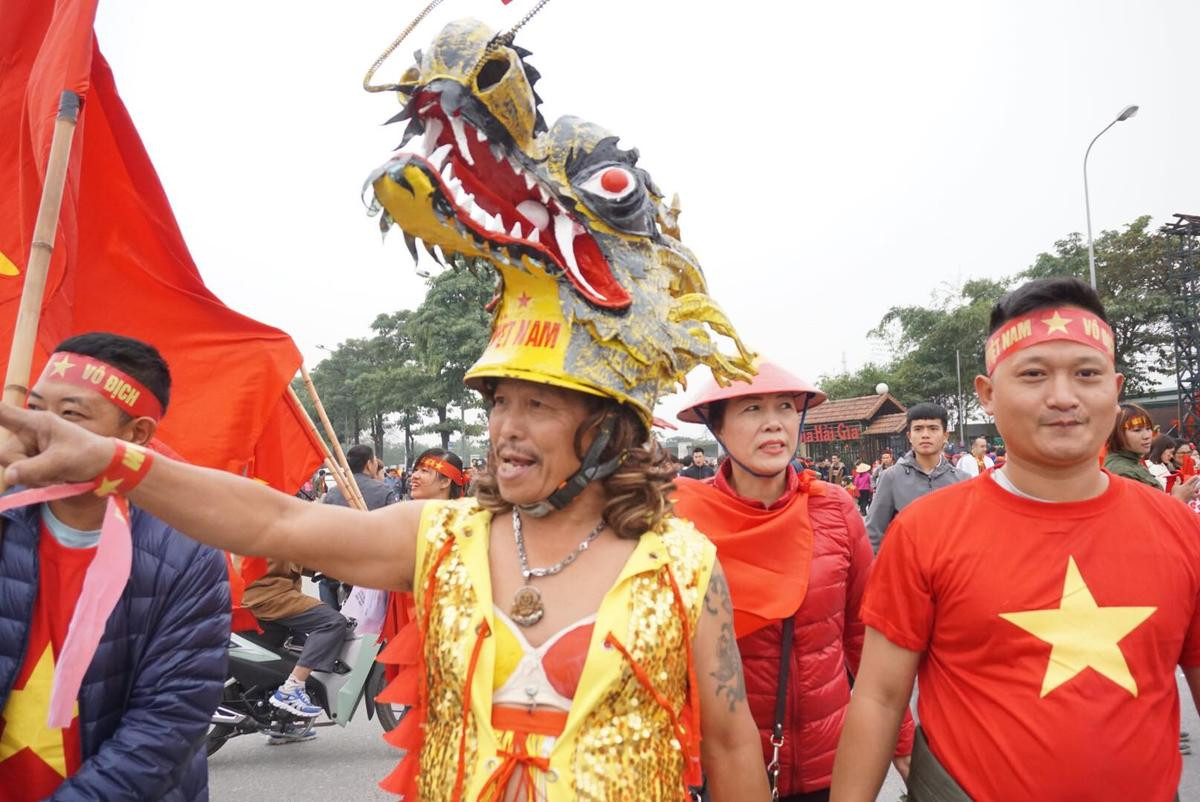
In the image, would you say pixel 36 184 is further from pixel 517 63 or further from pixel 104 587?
pixel 517 63

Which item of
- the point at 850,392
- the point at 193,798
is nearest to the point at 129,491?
the point at 193,798

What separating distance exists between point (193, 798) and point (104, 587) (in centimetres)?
89

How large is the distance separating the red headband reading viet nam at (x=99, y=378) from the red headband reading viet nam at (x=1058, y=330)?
6.87 ft

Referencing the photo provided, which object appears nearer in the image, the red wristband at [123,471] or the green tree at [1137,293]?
the red wristband at [123,471]

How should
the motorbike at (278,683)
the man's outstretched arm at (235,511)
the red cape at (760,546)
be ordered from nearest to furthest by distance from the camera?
the man's outstretched arm at (235,511) → the red cape at (760,546) → the motorbike at (278,683)

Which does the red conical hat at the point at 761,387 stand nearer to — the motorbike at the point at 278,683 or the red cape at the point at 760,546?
the red cape at the point at 760,546

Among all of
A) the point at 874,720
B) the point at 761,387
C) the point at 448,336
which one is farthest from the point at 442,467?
the point at 448,336

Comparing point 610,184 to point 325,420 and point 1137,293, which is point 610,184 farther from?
point 1137,293

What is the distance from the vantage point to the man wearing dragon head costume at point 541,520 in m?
1.57

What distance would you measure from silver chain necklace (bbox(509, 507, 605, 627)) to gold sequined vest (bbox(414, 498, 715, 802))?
0.21 feet

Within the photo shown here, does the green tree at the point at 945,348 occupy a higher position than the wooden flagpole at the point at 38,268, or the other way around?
the green tree at the point at 945,348

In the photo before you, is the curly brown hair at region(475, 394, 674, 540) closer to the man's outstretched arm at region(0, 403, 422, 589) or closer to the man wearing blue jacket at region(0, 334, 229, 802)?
the man's outstretched arm at region(0, 403, 422, 589)

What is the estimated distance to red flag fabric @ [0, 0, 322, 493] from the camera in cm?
272

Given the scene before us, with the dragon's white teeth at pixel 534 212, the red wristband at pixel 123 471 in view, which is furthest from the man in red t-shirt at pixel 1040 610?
the red wristband at pixel 123 471
